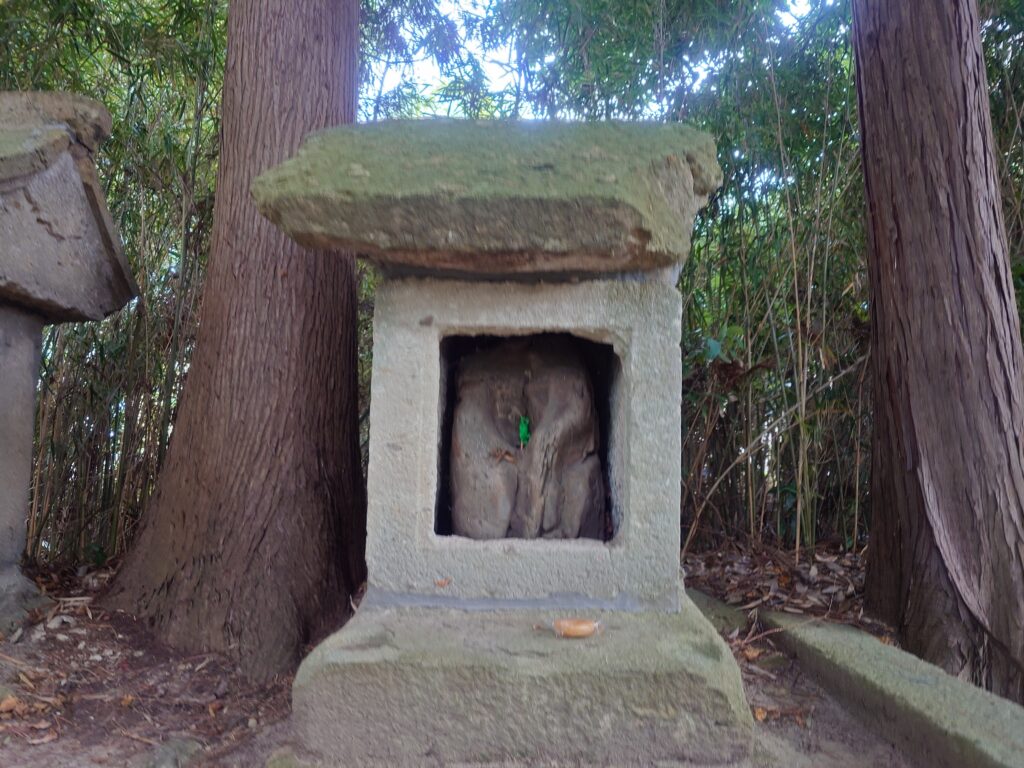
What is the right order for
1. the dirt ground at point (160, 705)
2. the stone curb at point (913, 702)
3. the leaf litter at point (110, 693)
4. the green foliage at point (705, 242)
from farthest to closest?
the green foliage at point (705, 242), the leaf litter at point (110, 693), the dirt ground at point (160, 705), the stone curb at point (913, 702)

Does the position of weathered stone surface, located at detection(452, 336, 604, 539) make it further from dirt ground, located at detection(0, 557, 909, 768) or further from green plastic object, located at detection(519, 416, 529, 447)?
dirt ground, located at detection(0, 557, 909, 768)

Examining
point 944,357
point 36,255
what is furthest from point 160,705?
point 944,357

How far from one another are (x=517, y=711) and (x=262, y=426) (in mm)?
1622

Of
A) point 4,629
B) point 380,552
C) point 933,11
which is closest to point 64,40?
point 4,629

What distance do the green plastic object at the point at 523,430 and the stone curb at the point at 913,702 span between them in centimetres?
113

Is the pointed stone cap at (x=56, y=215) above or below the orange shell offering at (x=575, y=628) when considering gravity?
above

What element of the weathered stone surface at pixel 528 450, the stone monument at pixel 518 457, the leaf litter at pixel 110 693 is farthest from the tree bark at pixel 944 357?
the leaf litter at pixel 110 693

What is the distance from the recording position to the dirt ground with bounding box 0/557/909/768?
210cm

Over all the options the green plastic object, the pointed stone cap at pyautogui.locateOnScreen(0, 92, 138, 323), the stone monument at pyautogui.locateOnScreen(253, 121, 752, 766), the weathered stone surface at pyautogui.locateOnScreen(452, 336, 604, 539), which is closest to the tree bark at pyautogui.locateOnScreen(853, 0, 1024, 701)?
the stone monument at pyautogui.locateOnScreen(253, 121, 752, 766)

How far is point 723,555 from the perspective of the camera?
3643 millimetres

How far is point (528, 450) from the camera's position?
7.70ft

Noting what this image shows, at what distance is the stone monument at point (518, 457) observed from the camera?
5.78ft

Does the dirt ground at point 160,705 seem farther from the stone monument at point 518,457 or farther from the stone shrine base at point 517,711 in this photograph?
the stone monument at point 518,457

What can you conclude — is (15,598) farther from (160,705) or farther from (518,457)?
(518,457)
